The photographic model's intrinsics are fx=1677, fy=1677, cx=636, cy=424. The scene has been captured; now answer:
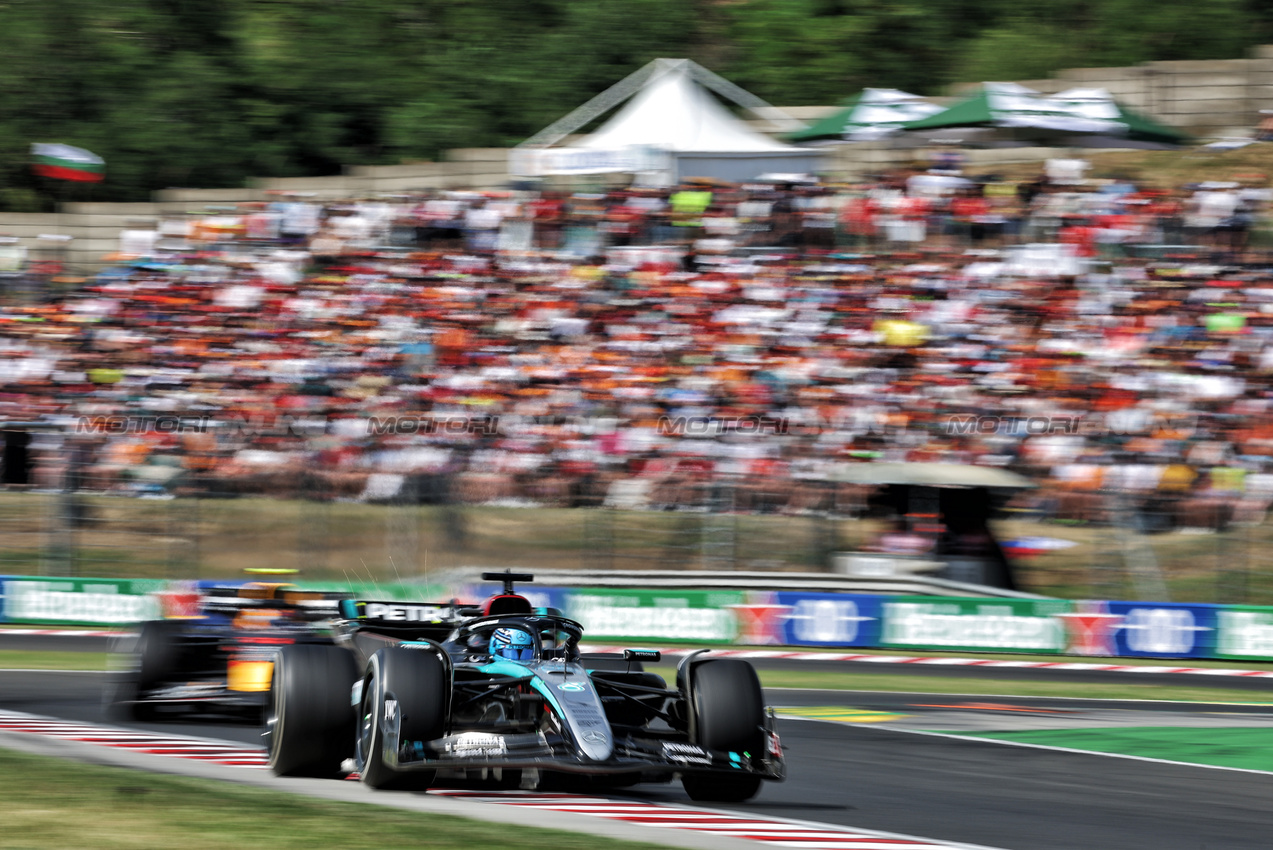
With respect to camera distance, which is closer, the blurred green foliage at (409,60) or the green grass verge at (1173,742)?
the green grass verge at (1173,742)

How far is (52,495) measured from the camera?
19781 mm

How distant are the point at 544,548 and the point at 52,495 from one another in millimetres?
5944

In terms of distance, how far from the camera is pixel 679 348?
75.4 ft

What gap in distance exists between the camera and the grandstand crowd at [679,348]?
1931 cm

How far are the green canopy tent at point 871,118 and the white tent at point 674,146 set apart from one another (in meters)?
0.61

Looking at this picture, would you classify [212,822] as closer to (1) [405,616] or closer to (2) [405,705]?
(2) [405,705]

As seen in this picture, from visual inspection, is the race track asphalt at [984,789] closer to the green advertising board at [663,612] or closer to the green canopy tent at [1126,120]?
the green advertising board at [663,612]

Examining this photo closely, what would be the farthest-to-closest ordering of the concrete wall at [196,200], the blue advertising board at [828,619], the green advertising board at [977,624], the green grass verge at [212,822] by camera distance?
the concrete wall at [196,200] < the blue advertising board at [828,619] < the green advertising board at [977,624] < the green grass verge at [212,822]

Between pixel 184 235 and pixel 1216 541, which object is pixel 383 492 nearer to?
pixel 1216 541

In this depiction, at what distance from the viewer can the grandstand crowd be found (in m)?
19.3

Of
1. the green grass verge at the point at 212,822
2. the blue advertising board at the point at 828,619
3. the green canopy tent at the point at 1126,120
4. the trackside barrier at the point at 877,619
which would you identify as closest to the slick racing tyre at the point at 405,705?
the green grass verge at the point at 212,822

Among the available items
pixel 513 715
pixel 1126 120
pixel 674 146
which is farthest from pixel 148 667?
pixel 1126 120

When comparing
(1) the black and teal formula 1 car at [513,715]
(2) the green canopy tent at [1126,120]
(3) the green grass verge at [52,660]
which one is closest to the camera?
(1) the black and teal formula 1 car at [513,715]

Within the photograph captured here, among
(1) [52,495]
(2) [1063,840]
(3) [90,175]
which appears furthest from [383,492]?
(3) [90,175]
